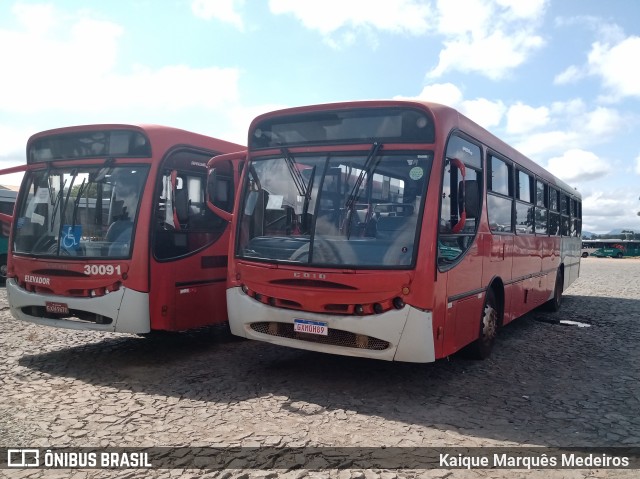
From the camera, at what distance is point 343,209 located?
5773mm

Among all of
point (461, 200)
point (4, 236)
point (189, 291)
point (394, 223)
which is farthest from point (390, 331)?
point (4, 236)

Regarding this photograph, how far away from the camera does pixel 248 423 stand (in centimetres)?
482

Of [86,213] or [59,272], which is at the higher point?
[86,213]

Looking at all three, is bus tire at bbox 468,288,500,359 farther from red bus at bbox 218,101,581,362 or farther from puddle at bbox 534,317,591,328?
puddle at bbox 534,317,591,328

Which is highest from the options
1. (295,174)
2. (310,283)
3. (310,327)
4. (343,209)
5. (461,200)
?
(295,174)

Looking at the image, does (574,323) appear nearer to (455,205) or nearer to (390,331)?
(455,205)

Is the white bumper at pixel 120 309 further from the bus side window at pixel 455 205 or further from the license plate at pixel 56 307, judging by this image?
the bus side window at pixel 455 205

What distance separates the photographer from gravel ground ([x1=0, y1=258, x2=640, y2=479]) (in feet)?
14.6

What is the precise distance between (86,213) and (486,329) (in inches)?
211

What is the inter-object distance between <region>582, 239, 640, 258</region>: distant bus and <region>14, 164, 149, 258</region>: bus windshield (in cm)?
6427

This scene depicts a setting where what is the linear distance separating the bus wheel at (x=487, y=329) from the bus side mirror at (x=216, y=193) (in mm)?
3545

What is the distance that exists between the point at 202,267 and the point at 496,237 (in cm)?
404

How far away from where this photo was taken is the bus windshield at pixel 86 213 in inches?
266

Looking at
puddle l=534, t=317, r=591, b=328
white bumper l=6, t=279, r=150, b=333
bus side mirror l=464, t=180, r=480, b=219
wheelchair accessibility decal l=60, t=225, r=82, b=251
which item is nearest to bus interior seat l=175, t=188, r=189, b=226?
white bumper l=6, t=279, r=150, b=333
